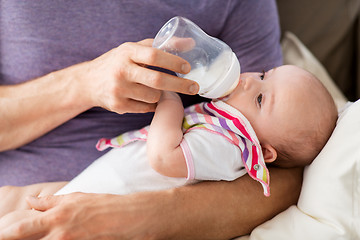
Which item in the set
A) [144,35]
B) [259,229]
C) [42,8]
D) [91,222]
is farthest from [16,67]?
[259,229]

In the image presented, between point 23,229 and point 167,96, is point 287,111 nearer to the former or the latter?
point 167,96

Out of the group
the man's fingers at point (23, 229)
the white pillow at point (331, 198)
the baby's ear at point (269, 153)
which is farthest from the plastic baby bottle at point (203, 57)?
the man's fingers at point (23, 229)

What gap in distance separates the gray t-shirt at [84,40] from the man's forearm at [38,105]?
69 mm

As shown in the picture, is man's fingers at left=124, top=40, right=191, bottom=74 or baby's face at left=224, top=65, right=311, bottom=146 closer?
man's fingers at left=124, top=40, right=191, bottom=74

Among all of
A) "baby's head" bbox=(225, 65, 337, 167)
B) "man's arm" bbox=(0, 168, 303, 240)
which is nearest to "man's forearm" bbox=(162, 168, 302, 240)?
"man's arm" bbox=(0, 168, 303, 240)

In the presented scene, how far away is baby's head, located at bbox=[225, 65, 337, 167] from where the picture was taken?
45.2 inches

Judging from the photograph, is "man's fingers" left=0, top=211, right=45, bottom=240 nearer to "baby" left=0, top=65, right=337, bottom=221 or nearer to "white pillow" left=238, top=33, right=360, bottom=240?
"baby" left=0, top=65, right=337, bottom=221

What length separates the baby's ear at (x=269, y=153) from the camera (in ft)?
3.91

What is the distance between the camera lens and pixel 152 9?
1340 mm

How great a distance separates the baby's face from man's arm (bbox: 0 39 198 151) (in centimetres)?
24

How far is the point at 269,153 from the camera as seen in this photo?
3.98 feet

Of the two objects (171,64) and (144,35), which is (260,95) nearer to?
(171,64)

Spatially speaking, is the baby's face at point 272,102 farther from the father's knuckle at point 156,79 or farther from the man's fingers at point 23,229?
the man's fingers at point 23,229

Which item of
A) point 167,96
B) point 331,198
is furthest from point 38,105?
point 331,198
